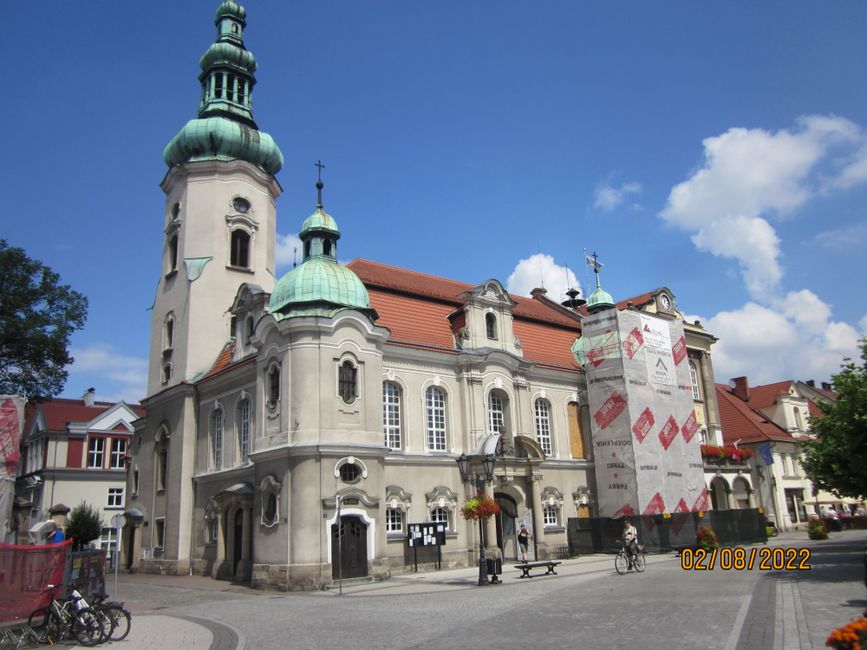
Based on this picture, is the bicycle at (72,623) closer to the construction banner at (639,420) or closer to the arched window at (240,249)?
the arched window at (240,249)

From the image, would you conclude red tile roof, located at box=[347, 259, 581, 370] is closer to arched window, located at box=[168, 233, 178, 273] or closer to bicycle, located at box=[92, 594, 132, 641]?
arched window, located at box=[168, 233, 178, 273]

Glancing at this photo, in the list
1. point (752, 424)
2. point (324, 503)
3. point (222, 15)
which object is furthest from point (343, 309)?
point (752, 424)

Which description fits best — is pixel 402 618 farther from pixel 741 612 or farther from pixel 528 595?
pixel 741 612

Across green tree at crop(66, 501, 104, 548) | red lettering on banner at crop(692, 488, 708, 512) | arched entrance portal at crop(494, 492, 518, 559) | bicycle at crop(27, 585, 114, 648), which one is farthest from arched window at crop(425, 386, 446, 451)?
green tree at crop(66, 501, 104, 548)

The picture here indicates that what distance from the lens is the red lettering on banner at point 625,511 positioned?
106 ft

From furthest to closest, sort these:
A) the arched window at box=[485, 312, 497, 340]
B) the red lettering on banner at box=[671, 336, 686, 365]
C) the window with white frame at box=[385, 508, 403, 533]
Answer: the red lettering on banner at box=[671, 336, 686, 365] → the arched window at box=[485, 312, 497, 340] → the window with white frame at box=[385, 508, 403, 533]

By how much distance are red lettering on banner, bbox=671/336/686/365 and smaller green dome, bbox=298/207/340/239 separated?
19.1 metres

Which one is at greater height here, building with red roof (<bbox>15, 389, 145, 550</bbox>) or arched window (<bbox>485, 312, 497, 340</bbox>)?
arched window (<bbox>485, 312, 497, 340</bbox>)

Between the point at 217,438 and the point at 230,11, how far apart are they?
82.3ft

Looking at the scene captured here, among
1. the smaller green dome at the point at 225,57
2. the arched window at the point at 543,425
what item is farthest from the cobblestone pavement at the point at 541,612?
the smaller green dome at the point at 225,57

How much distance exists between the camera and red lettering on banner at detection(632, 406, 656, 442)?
Result: 33062mm

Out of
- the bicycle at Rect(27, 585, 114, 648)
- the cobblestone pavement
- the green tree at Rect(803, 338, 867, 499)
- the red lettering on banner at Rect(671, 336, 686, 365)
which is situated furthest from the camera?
the red lettering on banner at Rect(671, 336, 686, 365)

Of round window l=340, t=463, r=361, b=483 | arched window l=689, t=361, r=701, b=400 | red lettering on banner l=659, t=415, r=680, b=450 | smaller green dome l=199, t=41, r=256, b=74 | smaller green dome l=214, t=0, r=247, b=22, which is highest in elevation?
smaller green dome l=214, t=0, r=247, b=22
